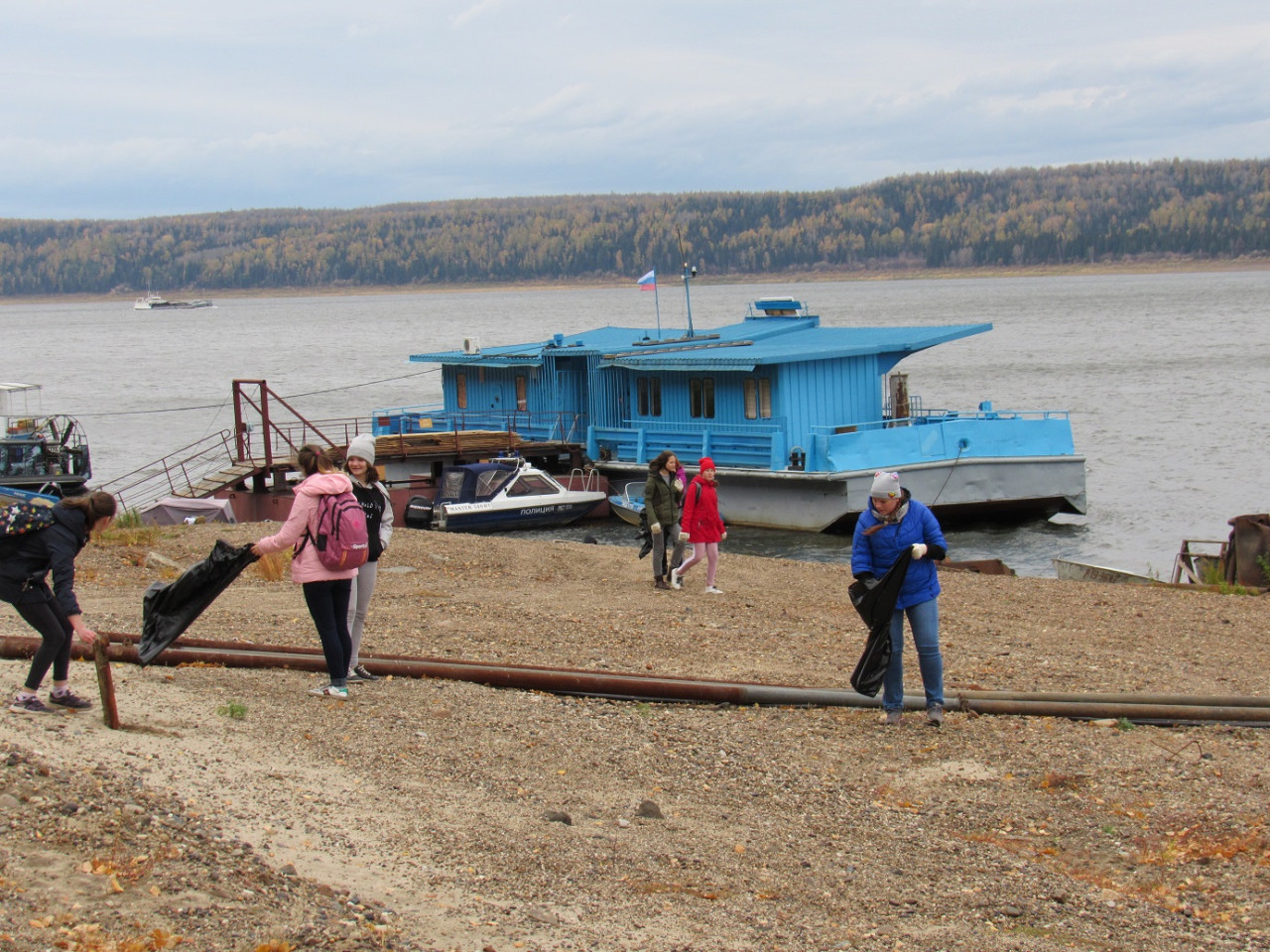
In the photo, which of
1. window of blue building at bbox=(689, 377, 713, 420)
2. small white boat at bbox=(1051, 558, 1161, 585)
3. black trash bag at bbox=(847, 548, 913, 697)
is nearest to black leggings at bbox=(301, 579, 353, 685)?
black trash bag at bbox=(847, 548, 913, 697)

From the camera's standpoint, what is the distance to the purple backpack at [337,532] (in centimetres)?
760

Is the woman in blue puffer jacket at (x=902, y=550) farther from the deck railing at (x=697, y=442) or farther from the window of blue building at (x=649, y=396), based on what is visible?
the window of blue building at (x=649, y=396)

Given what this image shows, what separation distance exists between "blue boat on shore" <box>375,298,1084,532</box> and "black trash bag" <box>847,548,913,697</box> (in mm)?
16104

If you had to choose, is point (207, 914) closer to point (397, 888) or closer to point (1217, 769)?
point (397, 888)

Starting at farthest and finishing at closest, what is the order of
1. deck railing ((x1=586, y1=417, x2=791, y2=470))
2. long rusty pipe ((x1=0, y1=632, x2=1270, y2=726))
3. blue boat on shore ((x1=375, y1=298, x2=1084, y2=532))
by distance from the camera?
deck railing ((x1=586, y1=417, x2=791, y2=470))
blue boat on shore ((x1=375, y1=298, x2=1084, y2=532))
long rusty pipe ((x1=0, y1=632, x2=1270, y2=726))

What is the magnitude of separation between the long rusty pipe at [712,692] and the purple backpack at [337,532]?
134 centimetres

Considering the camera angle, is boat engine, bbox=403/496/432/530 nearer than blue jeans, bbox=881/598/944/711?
No

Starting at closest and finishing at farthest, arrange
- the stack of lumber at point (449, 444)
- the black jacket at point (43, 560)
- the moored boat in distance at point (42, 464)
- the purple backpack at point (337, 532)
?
1. the black jacket at point (43, 560)
2. the purple backpack at point (337, 532)
3. the stack of lumber at point (449, 444)
4. the moored boat in distance at point (42, 464)

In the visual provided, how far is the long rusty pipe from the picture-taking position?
28.0 ft

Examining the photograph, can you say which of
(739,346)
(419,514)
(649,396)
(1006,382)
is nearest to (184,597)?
(419,514)

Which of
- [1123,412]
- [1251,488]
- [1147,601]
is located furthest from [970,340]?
[1147,601]

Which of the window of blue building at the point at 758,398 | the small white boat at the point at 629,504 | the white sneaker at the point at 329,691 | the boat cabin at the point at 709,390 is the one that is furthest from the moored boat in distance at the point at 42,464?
the white sneaker at the point at 329,691

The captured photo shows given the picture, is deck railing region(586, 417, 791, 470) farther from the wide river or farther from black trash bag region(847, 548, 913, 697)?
black trash bag region(847, 548, 913, 697)

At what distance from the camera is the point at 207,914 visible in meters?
4.73
